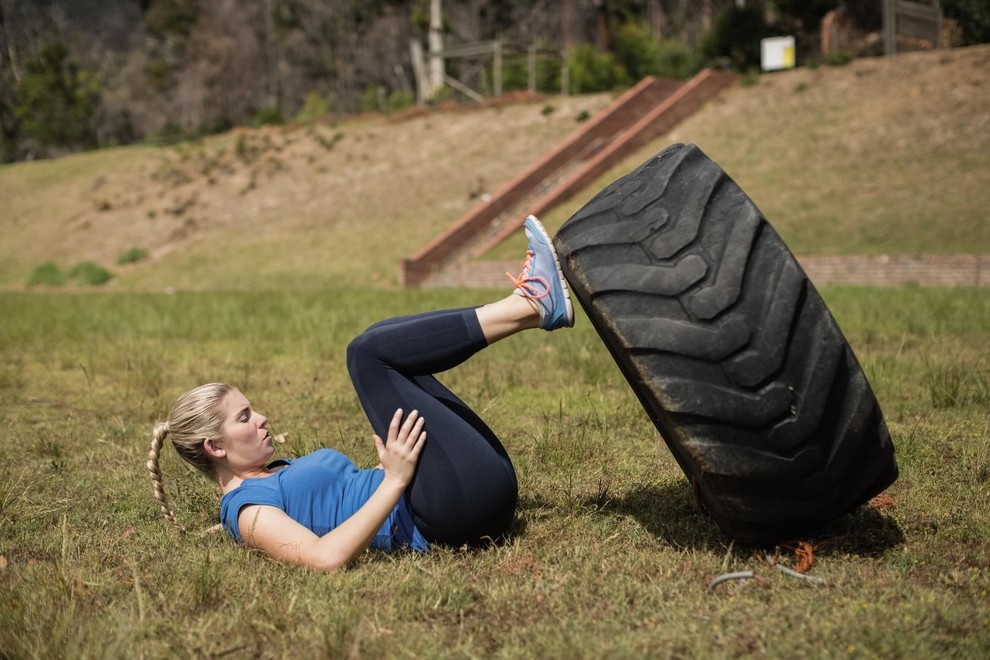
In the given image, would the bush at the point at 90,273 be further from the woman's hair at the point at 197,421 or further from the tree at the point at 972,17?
the tree at the point at 972,17

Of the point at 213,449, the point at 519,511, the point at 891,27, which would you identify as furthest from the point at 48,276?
the point at 519,511

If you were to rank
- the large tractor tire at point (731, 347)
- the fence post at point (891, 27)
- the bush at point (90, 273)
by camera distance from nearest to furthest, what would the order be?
the large tractor tire at point (731, 347), the bush at point (90, 273), the fence post at point (891, 27)

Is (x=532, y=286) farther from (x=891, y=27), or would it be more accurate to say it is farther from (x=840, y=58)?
(x=891, y=27)

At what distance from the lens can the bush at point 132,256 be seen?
24648 millimetres

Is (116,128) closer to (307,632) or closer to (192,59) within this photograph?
(192,59)

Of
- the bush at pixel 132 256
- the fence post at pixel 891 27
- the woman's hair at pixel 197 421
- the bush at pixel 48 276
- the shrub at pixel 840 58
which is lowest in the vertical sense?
the bush at pixel 48 276

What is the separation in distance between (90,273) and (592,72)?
60.3 ft

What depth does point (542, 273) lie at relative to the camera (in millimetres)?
3143

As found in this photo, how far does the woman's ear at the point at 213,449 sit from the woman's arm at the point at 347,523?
0.75 feet

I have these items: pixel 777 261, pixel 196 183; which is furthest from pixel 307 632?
pixel 196 183

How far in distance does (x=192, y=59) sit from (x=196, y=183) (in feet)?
109

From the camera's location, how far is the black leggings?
314 centimetres

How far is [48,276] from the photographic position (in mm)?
23609

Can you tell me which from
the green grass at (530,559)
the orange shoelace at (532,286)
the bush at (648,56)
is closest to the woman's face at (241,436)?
the green grass at (530,559)
